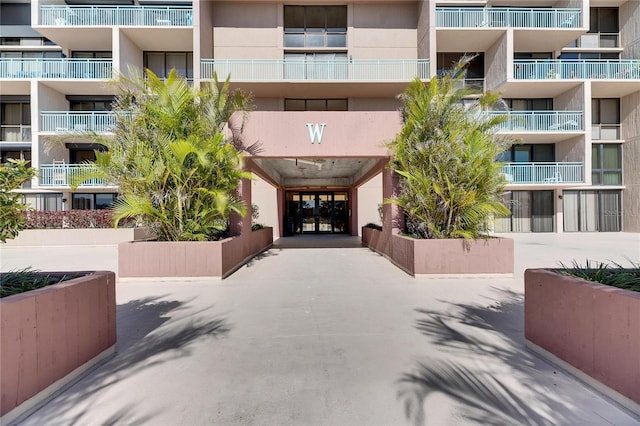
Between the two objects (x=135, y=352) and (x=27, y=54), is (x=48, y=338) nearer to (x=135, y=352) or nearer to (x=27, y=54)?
(x=135, y=352)

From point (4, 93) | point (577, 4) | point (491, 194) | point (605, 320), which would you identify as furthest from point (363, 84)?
point (4, 93)

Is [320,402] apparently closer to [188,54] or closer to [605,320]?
[605,320]

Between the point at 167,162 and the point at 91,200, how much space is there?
1615 cm

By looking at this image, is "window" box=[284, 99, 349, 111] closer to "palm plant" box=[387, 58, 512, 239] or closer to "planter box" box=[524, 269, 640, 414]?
"palm plant" box=[387, 58, 512, 239]

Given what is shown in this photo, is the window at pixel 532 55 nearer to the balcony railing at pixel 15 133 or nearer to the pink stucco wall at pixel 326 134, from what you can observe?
the pink stucco wall at pixel 326 134

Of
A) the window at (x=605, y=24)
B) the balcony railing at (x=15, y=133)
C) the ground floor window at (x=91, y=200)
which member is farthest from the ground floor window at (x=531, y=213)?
the balcony railing at (x=15, y=133)

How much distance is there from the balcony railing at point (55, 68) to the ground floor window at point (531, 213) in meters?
26.7

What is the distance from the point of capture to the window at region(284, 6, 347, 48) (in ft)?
59.0

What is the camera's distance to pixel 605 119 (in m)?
20.9

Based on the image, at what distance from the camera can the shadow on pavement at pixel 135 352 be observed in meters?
2.69

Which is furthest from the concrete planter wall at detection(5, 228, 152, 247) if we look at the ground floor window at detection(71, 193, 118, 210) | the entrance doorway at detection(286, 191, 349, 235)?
the entrance doorway at detection(286, 191, 349, 235)

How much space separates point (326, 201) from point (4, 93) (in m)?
21.3

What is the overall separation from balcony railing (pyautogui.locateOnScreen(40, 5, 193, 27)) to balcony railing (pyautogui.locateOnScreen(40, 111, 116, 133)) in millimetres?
5055

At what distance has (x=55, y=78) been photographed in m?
18.0
